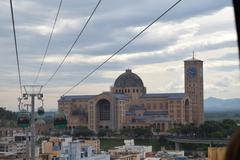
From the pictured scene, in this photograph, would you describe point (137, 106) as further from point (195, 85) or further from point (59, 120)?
point (59, 120)

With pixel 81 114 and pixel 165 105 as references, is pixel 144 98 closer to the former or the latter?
pixel 165 105

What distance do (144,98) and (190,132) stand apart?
32.5 ft

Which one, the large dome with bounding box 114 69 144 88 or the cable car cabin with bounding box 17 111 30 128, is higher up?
the large dome with bounding box 114 69 144 88

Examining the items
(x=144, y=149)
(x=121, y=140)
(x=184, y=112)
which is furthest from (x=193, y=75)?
(x=144, y=149)

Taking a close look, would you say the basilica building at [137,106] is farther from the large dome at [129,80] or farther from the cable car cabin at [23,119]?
the cable car cabin at [23,119]

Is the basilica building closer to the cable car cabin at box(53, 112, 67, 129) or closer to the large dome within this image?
the large dome

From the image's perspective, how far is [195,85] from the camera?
4706 cm

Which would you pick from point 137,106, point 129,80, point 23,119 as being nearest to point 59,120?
point 23,119

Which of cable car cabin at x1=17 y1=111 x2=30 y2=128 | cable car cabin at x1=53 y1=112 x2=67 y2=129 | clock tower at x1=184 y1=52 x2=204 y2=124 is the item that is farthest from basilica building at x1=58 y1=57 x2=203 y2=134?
cable car cabin at x1=53 y1=112 x2=67 y2=129

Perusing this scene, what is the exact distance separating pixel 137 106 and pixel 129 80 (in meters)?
2.71

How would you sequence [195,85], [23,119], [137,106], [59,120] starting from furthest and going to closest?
[195,85]
[137,106]
[23,119]
[59,120]

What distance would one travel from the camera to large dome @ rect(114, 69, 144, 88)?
154 ft

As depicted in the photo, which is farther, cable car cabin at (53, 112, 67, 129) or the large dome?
the large dome

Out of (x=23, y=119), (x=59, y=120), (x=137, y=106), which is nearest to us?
(x=59, y=120)
